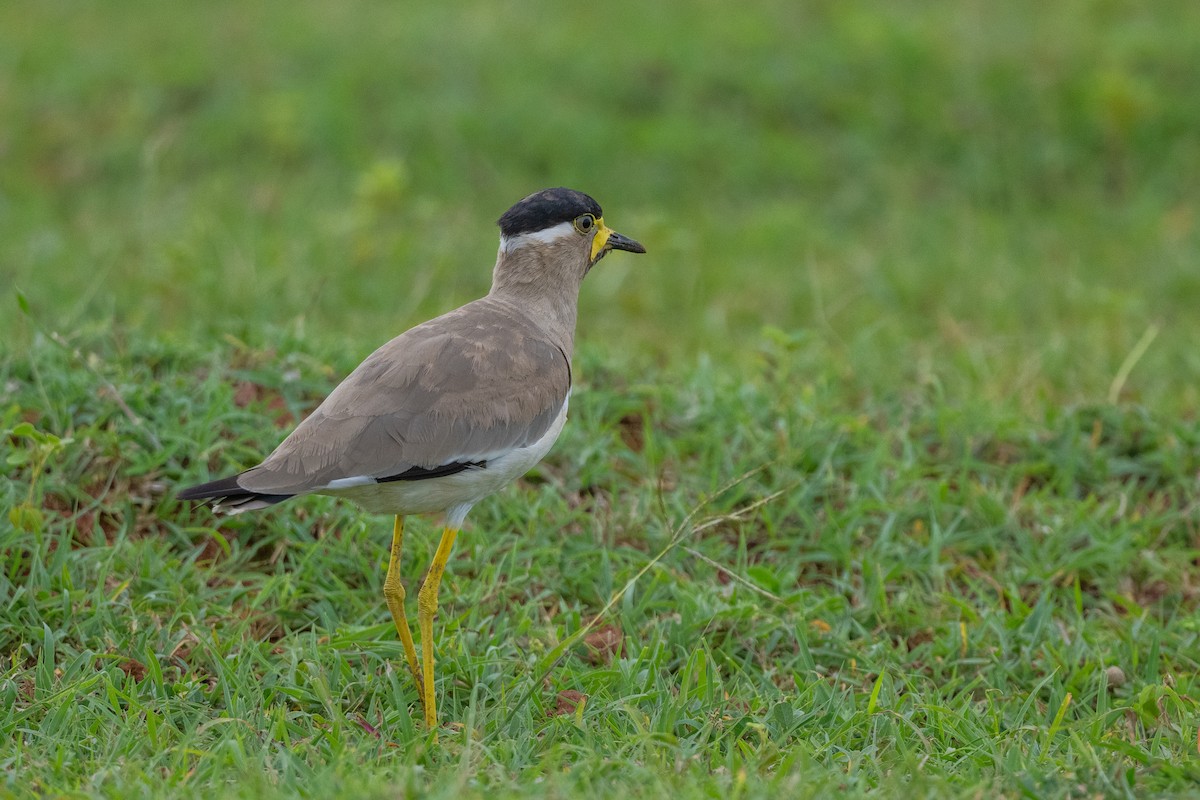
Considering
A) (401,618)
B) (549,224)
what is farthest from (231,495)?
(549,224)

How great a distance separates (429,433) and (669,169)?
5858mm

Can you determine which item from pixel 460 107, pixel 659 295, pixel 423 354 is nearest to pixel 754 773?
pixel 423 354

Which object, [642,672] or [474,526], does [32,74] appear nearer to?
[474,526]

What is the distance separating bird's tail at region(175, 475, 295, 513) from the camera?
3.56m

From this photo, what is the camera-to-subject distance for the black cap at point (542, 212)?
4410mm

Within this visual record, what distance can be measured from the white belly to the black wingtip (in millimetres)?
164

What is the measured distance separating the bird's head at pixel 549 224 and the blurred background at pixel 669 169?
74.9 inches

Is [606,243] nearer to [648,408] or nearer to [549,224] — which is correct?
[549,224]

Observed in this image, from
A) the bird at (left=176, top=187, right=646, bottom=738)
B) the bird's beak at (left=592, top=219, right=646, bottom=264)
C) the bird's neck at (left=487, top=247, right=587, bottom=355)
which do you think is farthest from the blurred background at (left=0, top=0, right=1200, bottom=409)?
the bird at (left=176, top=187, right=646, bottom=738)

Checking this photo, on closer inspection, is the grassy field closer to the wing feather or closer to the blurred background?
the blurred background

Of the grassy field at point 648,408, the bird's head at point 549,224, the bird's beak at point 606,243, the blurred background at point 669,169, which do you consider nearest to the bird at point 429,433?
the bird's head at point 549,224

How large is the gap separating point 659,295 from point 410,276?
1450 mm

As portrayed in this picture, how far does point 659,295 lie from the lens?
7.95 m

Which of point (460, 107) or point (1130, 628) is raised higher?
point (460, 107)
